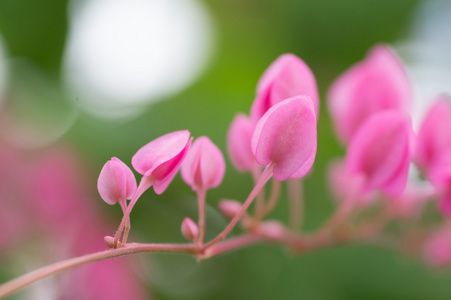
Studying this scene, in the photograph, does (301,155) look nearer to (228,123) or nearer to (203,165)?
(203,165)

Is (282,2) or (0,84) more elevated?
(282,2)

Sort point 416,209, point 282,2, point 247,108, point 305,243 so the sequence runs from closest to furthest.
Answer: point 305,243 < point 416,209 < point 247,108 < point 282,2

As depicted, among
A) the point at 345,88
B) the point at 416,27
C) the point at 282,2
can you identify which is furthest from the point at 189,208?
the point at 416,27

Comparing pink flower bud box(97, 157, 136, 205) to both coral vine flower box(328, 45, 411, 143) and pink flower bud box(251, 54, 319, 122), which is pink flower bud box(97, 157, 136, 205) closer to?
pink flower bud box(251, 54, 319, 122)

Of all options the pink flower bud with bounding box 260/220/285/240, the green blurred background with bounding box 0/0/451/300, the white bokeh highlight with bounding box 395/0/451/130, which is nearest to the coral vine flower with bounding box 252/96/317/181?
the pink flower bud with bounding box 260/220/285/240

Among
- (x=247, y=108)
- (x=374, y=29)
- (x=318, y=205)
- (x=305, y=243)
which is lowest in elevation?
(x=305, y=243)

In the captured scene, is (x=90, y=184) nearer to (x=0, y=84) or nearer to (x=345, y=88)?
(x=0, y=84)

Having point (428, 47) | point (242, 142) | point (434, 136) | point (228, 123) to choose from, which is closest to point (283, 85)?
point (242, 142)
